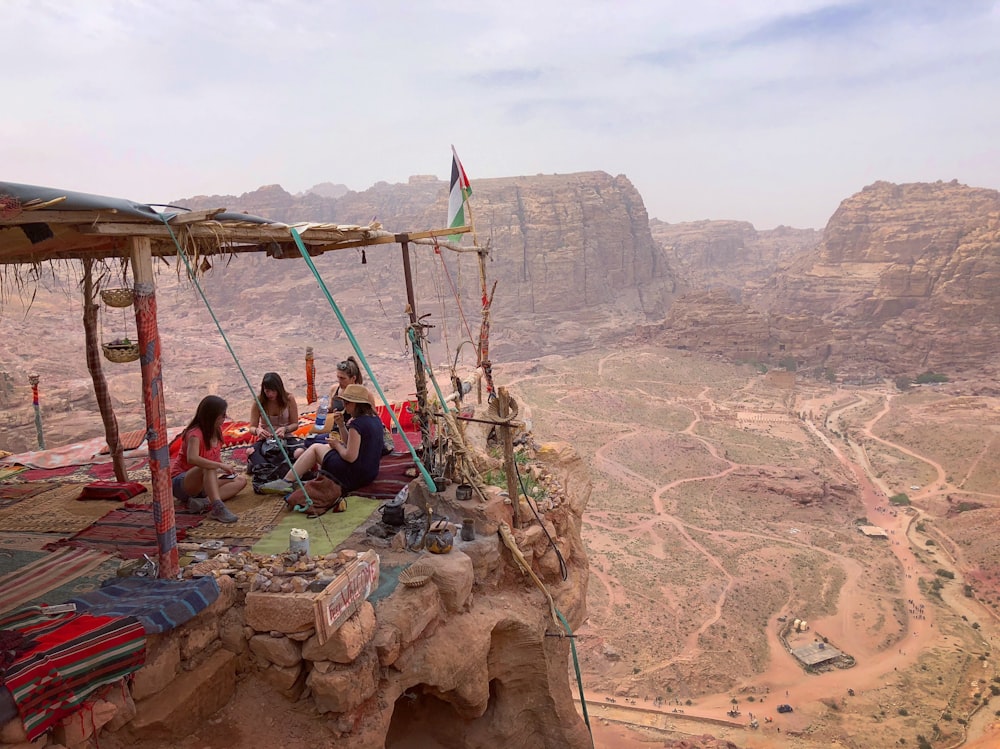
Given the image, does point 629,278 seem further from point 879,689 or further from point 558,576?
point 558,576

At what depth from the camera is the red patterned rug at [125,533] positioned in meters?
5.28

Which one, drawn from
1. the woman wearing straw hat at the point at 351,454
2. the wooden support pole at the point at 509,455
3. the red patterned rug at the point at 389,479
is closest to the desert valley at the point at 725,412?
the wooden support pole at the point at 509,455

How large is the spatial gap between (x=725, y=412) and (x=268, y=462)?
30241 mm

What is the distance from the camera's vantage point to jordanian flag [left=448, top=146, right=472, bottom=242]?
7.73m

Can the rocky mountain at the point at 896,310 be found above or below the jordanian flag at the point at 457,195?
below

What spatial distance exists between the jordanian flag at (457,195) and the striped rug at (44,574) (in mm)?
4959

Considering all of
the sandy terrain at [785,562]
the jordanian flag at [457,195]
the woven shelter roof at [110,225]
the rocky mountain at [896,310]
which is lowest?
the sandy terrain at [785,562]

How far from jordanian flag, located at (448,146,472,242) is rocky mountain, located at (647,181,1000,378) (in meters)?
39.2

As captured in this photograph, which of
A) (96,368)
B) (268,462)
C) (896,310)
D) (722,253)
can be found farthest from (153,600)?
(722,253)

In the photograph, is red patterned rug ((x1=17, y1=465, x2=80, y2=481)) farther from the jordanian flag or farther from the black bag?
the jordanian flag

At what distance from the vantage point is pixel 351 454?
6172 millimetres

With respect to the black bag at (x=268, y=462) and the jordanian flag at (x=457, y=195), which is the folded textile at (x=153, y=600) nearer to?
the black bag at (x=268, y=462)

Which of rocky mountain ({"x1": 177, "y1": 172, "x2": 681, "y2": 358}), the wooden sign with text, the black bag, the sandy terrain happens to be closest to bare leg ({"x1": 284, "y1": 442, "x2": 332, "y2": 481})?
the black bag

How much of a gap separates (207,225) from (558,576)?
179 inches
